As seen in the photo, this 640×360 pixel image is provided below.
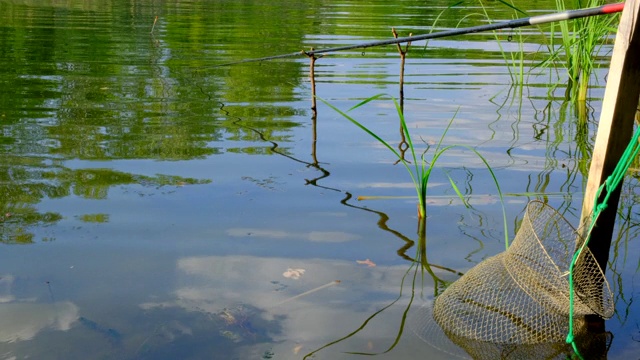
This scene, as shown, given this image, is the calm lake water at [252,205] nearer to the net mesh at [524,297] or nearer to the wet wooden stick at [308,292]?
the wet wooden stick at [308,292]

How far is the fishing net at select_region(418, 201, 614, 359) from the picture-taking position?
367 centimetres

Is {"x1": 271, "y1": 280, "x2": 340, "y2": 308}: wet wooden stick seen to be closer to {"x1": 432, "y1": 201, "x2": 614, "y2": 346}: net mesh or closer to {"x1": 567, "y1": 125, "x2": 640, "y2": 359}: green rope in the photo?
{"x1": 432, "y1": 201, "x2": 614, "y2": 346}: net mesh

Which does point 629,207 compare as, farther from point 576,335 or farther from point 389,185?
point 576,335

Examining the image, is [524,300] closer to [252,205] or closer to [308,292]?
[308,292]

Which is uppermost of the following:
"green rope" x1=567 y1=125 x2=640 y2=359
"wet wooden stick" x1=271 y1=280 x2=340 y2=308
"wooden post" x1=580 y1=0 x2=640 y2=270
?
"wooden post" x1=580 y1=0 x2=640 y2=270

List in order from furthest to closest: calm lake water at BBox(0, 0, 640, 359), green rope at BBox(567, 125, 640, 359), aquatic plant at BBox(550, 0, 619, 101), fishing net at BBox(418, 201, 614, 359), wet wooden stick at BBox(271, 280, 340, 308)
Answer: aquatic plant at BBox(550, 0, 619, 101), wet wooden stick at BBox(271, 280, 340, 308), calm lake water at BBox(0, 0, 640, 359), fishing net at BBox(418, 201, 614, 359), green rope at BBox(567, 125, 640, 359)

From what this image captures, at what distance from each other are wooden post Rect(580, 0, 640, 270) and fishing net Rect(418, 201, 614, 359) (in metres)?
0.29

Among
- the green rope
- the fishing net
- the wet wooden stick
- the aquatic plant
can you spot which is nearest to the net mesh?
the fishing net

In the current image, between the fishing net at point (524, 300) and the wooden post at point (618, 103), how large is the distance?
0.95 ft

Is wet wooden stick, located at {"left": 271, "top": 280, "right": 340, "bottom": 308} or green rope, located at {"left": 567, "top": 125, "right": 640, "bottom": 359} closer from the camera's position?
green rope, located at {"left": 567, "top": 125, "right": 640, "bottom": 359}

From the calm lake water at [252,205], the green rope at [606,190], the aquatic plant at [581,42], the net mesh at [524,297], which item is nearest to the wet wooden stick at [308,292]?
the calm lake water at [252,205]

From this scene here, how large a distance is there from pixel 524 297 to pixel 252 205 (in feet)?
7.42

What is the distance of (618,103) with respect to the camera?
11.2ft

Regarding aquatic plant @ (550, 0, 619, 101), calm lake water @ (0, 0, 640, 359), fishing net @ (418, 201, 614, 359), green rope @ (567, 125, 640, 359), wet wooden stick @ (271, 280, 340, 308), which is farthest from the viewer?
aquatic plant @ (550, 0, 619, 101)
